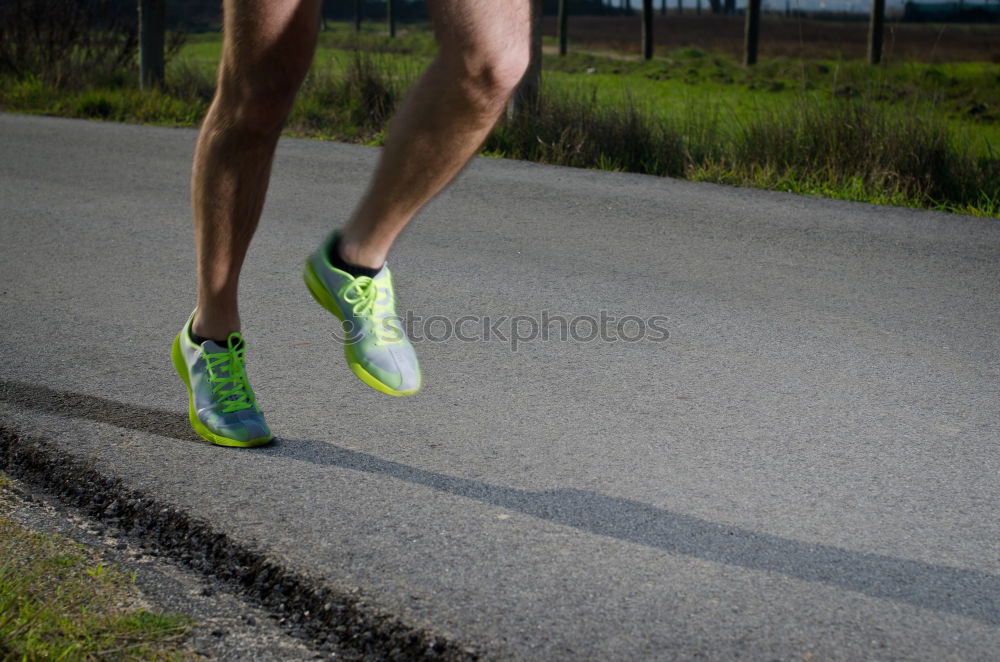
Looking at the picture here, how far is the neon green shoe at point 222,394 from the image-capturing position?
3.03 metres

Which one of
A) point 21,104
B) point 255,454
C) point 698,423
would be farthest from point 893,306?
point 21,104

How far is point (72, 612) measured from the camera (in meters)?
2.14

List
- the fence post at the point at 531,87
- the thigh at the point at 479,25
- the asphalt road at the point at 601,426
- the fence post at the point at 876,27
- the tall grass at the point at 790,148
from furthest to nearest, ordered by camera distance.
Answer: the fence post at the point at 876,27
the fence post at the point at 531,87
the tall grass at the point at 790,148
the thigh at the point at 479,25
the asphalt road at the point at 601,426

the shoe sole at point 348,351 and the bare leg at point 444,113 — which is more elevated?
the bare leg at point 444,113

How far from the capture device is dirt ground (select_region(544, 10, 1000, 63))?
5006 cm

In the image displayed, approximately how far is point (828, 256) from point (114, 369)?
3.58m

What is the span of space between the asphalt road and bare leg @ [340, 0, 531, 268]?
658mm

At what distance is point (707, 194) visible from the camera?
24.5 feet

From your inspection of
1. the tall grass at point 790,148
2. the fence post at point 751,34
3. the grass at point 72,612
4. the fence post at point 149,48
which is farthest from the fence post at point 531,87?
the fence post at point 751,34

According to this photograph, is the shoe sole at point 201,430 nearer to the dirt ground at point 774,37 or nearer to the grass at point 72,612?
the grass at point 72,612

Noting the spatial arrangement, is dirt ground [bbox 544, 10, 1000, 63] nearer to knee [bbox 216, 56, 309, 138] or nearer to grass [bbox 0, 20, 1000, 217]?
→ grass [bbox 0, 20, 1000, 217]

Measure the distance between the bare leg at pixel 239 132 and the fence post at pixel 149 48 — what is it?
1125cm

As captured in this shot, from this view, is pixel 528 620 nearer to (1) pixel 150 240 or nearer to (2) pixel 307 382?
(2) pixel 307 382

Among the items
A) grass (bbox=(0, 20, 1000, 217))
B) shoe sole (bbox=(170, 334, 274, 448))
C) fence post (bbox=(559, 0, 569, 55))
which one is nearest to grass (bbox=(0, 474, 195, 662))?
shoe sole (bbox=(170, 334, 274, 448))
